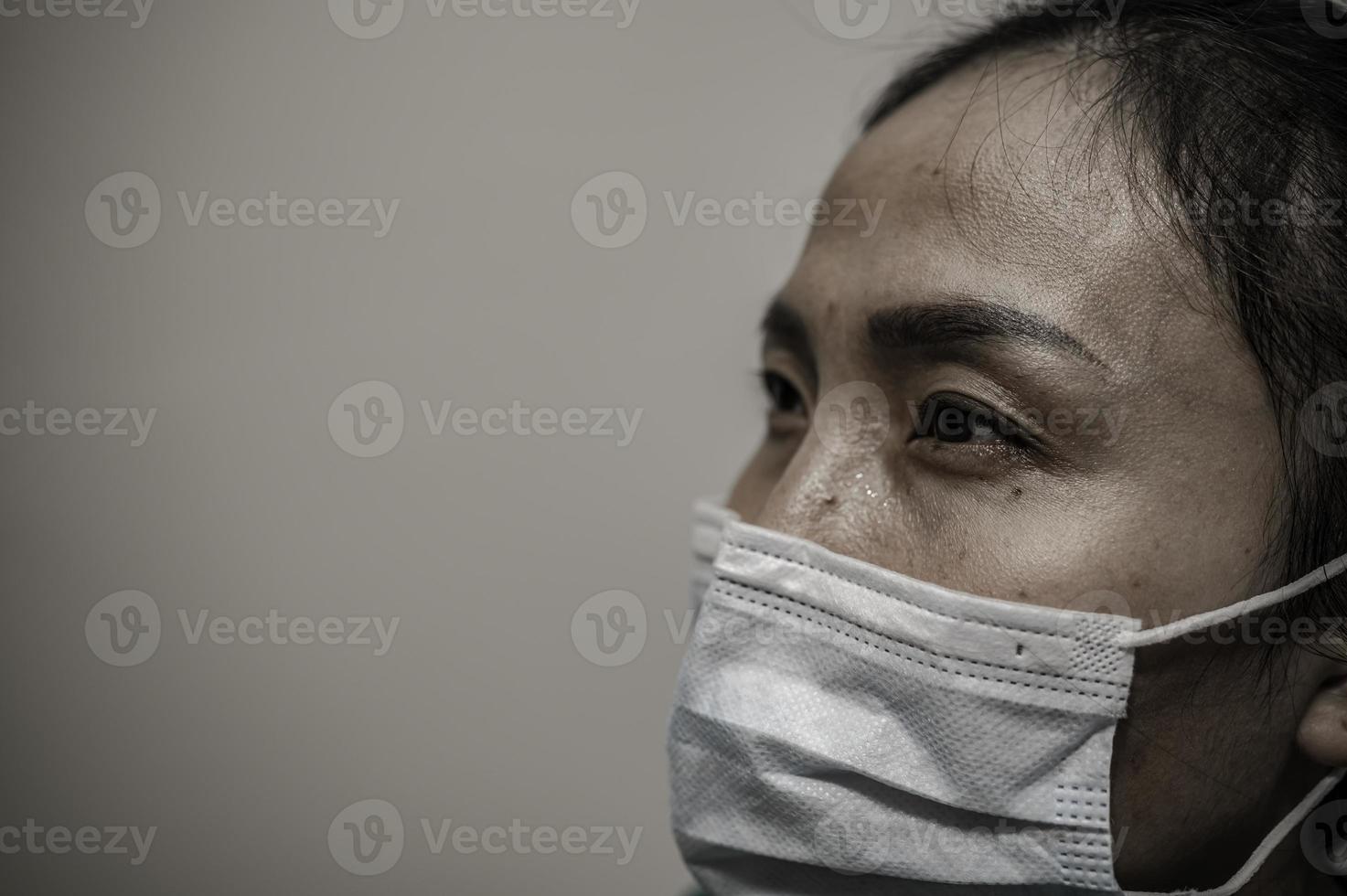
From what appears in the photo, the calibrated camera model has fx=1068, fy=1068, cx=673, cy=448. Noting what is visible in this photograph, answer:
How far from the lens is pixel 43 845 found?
7.20 feet

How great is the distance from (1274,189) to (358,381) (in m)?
1.70

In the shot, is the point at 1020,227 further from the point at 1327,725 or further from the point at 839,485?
the point at 1327,725

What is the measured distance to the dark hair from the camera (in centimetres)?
133

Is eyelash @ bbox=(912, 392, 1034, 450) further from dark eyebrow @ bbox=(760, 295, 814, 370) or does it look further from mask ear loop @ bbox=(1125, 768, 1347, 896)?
mask ear loop @ bbox=(1125, 768, 1347, 896)

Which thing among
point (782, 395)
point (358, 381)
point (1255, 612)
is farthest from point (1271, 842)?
point (358, 381)

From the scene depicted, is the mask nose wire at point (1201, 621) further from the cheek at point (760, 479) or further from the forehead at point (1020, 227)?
the cheek at point (760, 479)

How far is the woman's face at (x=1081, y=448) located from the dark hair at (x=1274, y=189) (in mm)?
36

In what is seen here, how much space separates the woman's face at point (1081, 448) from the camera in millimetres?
1287

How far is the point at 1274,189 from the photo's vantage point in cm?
Result: 138

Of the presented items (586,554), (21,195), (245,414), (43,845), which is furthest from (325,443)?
(43,845)

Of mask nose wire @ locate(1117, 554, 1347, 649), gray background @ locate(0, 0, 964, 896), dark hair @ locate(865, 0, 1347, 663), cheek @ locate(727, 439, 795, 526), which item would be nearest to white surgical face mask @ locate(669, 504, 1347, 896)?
mask nose wire @ locate(1117, 554, 1347, 649)

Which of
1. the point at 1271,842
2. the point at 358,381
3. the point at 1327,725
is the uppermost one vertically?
the point at 358,381

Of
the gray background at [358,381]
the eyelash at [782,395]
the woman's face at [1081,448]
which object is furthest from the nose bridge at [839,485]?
the gray background at [358,381]

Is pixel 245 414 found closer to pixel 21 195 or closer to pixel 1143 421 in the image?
pixel 21 195
